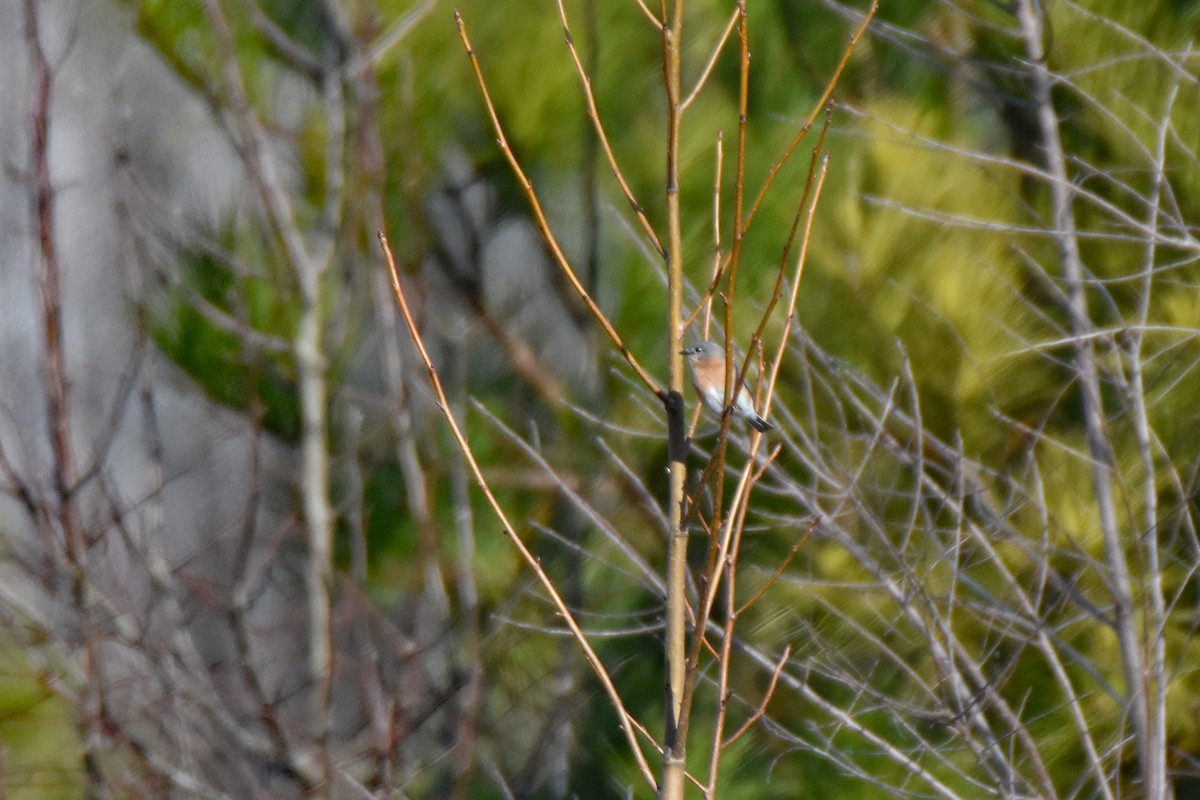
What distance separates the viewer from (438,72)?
2982 millimetres

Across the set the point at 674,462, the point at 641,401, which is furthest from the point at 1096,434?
the point at 674,462

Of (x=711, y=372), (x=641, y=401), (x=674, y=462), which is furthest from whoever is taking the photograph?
(x=711, y=372)

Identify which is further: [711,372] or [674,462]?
[711,372]

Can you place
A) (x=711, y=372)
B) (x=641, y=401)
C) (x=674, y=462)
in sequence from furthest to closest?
1. (x=711, y=372)
2. (x=641, y=401)
3. (x=674, y=462)

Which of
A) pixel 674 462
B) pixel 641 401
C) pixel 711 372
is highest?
pixel 674 462

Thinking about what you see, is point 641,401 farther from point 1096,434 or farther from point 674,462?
point 674,462

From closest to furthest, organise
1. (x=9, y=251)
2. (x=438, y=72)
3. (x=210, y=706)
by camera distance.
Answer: (x=210, y=706) → (x=438, y=72) → (x=9, y=251)

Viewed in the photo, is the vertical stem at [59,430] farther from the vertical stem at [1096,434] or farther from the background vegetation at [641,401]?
the vertical stem at [1096,434]

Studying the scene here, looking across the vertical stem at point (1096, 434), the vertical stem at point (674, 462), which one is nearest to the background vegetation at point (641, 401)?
the vertical stem at point (1096, 434)

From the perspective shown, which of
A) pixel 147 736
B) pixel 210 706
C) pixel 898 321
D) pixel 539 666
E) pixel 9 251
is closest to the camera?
pixel 898 321

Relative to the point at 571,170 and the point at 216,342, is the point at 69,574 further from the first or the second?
the point at 571,170

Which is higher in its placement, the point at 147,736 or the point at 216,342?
the point at 216,342

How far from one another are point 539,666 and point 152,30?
6.10 ft

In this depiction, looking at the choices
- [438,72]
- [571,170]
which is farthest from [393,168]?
[571,170]
